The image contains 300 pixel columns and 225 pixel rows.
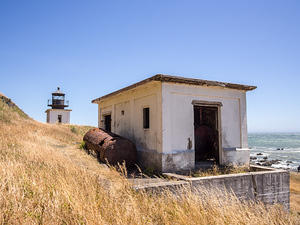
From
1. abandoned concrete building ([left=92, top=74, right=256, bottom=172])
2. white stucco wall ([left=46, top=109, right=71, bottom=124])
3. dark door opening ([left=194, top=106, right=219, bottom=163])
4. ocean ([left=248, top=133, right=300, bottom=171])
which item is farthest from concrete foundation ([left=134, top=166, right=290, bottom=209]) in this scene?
white stucco wall ([left=46, top=109, right=71, bottom=124])

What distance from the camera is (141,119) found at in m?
9.48

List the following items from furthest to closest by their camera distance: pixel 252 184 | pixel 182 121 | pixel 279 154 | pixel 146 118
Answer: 1. pixel 279 154
2. pixel 146 118
3. pixel 182 121
4. pixel 252 184

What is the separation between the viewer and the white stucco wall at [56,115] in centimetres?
3522

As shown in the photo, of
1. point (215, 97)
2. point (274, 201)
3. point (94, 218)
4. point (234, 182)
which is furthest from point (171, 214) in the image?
point (215, 97)

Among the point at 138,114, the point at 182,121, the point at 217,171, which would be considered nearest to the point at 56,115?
the point at 138,114

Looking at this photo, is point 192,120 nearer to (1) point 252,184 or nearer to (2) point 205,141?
(2) point 205,141

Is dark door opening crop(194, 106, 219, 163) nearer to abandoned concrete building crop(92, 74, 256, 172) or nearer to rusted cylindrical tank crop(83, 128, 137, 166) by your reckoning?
abandoned concrete building crop(92, 74, 256, 172)

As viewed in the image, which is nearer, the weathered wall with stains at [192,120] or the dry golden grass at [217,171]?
the dry golden grass at [217,171]

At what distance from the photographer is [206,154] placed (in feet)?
35.4

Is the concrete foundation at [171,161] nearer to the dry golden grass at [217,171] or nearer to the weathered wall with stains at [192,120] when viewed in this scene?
the weathered wall with stains at [192,120]

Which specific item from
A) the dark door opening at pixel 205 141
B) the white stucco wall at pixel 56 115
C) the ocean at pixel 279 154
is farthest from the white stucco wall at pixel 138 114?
the white stucco wall at pixel 56 115

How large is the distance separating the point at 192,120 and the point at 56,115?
31571 mm

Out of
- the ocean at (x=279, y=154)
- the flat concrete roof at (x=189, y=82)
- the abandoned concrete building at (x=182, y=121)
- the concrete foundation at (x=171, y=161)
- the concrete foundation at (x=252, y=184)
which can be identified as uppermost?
the flat concrete roof at (x=189, y=82)

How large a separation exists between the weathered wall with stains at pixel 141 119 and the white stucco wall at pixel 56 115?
85.0ft
